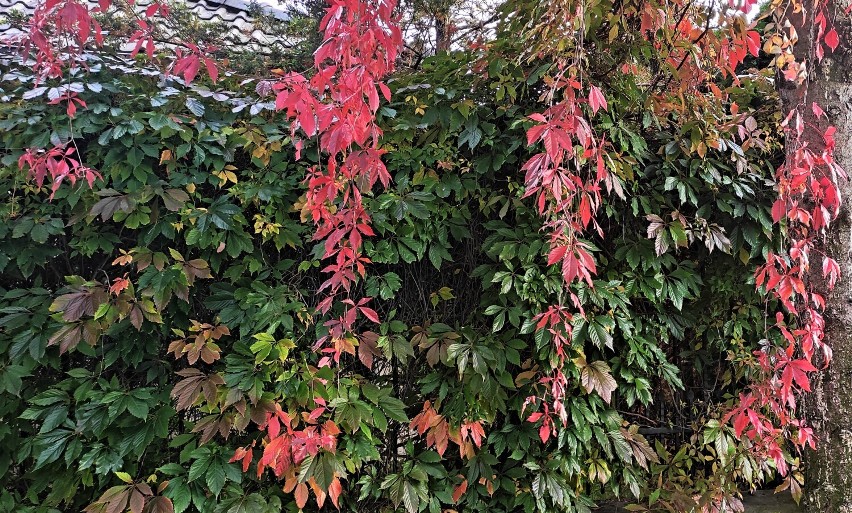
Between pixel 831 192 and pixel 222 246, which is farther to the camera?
pixel 222 246

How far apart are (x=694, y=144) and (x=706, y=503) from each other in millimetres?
1439

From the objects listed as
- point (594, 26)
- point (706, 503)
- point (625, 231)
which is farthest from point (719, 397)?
point (594, 26)

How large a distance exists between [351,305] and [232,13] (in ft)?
12.2

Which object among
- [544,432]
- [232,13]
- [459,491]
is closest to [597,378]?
[544,432]

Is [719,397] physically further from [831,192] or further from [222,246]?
[222,246]

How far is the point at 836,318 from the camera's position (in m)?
1.74

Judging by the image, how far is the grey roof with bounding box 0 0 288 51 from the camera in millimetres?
3785

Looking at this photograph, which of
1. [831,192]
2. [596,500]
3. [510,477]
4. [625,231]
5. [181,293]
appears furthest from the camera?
[596,500]

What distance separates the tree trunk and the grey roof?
11.0ft

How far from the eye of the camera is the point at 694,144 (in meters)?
1.95

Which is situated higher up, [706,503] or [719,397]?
[719,397]

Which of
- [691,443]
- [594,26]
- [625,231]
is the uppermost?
[594,26]

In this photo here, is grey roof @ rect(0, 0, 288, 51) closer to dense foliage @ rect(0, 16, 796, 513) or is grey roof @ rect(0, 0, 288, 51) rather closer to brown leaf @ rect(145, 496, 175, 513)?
dense foliage @ rect(0, 16, 796, 513)

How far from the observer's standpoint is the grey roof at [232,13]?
12.4 feet
